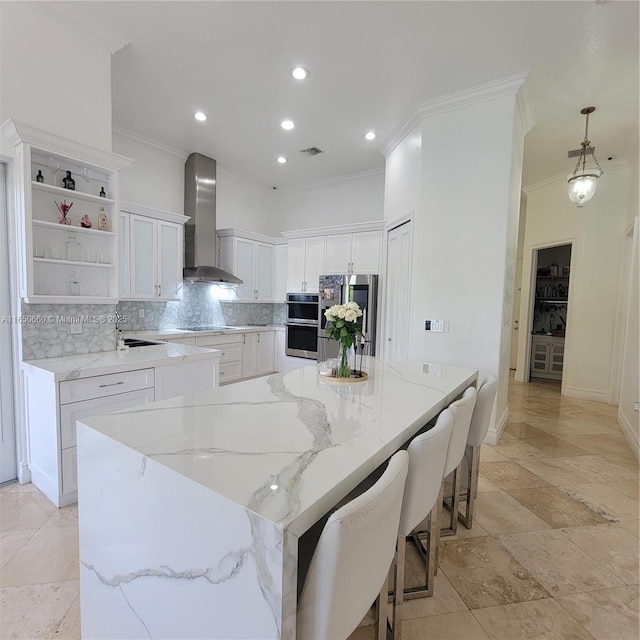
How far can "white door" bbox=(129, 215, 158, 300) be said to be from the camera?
4.07m

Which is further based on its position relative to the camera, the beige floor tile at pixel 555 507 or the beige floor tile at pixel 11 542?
the beige floor tile at pixel 555 507

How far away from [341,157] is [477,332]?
3.09 meters

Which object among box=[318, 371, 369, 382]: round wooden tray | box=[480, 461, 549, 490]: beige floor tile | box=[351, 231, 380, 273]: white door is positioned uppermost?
box=[351, 231, 380, 273]: white door

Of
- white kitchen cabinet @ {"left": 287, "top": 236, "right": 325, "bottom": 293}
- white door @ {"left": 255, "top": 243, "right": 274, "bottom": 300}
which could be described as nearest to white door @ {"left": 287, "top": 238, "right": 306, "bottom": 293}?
white kitchen cabinet @ {"left": 287, "top": 236, "right": 325, "bottom": 293}

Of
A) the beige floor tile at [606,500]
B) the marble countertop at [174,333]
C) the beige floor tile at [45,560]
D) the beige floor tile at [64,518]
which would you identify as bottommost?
the beige floor tile at [45,560]

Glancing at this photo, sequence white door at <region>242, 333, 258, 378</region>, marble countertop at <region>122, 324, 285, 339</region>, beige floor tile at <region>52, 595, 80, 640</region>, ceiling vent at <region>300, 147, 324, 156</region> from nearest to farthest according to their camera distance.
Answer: beige floor tile at <region>52, 595, 80, 640</region> → marble countertop at <region>122, 324, 285, 339</region> → ceiling vent at <region>300, 147, 324, 156</region> → white door at <region>242, 333, 258, 378</region>

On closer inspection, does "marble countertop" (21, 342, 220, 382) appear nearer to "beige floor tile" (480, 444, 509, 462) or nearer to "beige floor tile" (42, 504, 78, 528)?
"beige floor tile" (42, 504, 78, 528)

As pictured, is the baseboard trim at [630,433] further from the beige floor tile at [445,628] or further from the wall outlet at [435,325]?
the beige floor tile at [445,628]

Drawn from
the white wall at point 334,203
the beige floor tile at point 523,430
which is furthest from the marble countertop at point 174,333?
the beige floor tile at point 523,430

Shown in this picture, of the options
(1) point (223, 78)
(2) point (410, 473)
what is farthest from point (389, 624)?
(1) point (223, 78)

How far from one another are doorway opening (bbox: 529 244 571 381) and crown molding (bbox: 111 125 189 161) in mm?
5901

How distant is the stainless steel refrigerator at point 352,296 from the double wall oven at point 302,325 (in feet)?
0.56

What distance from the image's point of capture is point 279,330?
19.2 feet

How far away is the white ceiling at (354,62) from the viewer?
7.57 ft
